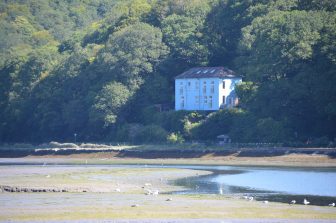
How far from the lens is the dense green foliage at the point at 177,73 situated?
10406 cm

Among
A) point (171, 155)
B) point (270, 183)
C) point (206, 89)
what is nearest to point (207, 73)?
point (206, 89)

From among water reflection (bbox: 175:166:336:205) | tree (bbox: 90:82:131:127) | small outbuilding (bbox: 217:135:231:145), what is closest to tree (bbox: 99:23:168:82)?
tree (bbox: 90:82:131:127)

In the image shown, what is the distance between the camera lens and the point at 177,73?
130 m

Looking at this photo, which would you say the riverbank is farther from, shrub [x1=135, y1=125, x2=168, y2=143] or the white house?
the white house

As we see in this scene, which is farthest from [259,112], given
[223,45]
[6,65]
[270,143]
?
[6,65]

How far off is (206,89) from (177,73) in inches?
351

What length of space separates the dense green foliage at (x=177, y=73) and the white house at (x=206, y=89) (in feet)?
7.79

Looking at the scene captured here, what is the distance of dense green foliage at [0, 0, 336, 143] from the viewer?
104 metres

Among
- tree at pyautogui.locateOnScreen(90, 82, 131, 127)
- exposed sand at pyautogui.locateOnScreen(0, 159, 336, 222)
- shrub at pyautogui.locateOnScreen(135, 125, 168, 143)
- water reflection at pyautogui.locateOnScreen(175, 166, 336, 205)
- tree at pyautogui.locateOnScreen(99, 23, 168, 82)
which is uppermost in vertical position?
tree at pyautogui.locateOnScreen(99, 23, 168, 82)

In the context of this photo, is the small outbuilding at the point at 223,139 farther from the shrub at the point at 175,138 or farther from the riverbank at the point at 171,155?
the shrub at the point at 175,138

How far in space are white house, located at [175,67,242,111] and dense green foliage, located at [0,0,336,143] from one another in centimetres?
237

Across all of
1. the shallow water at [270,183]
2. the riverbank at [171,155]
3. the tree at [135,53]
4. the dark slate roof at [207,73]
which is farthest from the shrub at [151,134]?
the shallow water at [270,183]

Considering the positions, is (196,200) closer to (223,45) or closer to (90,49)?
(223,45)

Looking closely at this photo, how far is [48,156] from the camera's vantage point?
4587 inches
